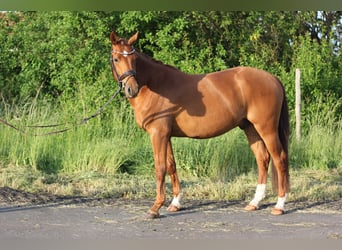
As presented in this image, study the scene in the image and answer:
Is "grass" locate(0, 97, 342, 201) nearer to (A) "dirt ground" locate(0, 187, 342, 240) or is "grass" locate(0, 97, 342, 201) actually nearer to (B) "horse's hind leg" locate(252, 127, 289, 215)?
(A) "dirt ground" locate(0, 187, 342, 240)

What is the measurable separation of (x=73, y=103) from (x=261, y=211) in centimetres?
734

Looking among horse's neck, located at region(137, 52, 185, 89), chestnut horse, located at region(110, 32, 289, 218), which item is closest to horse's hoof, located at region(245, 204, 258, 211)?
chestnut horse, located at region(110, 32, 289, 218)

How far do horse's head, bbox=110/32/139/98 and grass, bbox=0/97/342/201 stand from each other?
198 cm

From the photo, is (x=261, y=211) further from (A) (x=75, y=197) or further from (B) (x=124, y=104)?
(B) (x=124, y=104)

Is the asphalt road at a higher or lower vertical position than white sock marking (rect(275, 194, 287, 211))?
lower

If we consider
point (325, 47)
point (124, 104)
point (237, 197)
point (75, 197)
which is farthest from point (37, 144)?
point (325, 47)

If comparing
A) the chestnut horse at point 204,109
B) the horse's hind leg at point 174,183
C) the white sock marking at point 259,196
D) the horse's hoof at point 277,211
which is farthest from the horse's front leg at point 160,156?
the horse's hoof at point 277,211

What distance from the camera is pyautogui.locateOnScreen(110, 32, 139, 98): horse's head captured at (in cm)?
587

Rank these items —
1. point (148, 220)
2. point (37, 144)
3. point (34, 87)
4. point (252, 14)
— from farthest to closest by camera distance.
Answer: point (252, 14) → point (34, 87) → point (37, 144) → point (148, 220)

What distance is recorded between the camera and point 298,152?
10.7m

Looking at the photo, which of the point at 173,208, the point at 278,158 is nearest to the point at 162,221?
the point at 173,208

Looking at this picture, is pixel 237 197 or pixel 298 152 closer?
pixel 237 197

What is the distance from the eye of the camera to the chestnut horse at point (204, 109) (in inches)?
250

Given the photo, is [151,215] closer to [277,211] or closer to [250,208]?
[250,208]
